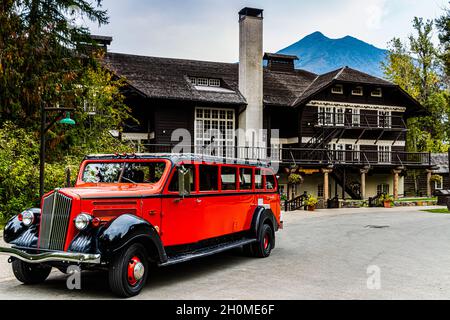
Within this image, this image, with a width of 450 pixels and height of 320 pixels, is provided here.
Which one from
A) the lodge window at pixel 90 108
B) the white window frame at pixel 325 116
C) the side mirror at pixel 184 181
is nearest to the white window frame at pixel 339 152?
the white window frame at pixel 325 116

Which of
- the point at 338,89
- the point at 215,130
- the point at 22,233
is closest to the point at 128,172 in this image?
the point at 22,233

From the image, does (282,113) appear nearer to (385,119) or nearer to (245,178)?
(385,119)

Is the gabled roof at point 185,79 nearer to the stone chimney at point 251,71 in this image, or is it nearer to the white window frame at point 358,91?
the stone chimney at point 251,71

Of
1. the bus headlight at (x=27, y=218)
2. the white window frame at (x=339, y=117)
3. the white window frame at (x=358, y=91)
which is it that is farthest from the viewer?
the white window frame at (x=358, y=91)

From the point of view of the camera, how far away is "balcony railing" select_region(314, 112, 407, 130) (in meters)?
39.5

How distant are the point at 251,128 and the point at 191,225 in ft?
86.0

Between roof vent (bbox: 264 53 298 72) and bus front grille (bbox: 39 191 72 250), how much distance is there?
3786 cm

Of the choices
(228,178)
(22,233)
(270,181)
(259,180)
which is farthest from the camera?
(270,181)

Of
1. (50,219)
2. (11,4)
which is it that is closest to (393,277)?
(50,219)

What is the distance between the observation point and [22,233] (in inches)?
360

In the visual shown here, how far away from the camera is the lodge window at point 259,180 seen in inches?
526

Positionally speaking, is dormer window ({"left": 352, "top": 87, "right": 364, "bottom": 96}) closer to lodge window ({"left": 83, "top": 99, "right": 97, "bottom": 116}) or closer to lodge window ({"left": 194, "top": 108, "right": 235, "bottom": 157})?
lodge window ({"left": 194, "top": 108, "right": 235, "bottom": 157})

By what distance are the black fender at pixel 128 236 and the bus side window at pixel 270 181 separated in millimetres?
5581

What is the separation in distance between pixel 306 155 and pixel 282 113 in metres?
4.22
